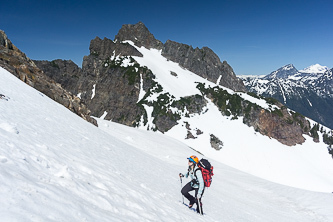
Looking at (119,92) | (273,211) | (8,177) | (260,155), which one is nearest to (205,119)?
(260,155)

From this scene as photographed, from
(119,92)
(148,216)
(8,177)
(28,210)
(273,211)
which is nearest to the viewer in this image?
(28,210)

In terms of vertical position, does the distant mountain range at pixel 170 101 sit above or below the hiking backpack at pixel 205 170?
above

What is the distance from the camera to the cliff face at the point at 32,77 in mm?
22078

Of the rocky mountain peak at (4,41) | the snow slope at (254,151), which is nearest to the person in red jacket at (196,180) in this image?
the rocky mountain peak at (4,41)

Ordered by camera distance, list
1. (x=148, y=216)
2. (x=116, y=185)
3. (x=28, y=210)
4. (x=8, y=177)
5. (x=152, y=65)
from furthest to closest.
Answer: (x=152, y=65), (x=116, y=185), (x=148, y=216), (x=8, y=177), (x=28, y=210)

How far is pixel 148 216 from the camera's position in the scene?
646cm

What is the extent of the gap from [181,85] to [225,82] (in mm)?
44963

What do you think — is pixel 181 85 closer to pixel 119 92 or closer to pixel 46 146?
pixel 119 92

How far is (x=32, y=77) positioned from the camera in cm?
2294

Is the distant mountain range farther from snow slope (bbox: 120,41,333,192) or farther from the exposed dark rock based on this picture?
the exposed dark rock

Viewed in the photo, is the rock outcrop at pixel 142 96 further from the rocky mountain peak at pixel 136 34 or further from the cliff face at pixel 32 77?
the cliff face at pixel 32 77

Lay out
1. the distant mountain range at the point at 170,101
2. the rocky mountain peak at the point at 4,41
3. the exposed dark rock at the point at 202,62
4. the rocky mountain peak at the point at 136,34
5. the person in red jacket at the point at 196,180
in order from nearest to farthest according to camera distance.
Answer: the person in red jacket at the point at 196,180, the rocky mountain peak at the point at 4,41, the distant mountain range at the point at 170,101, the rocky mountain peak at the point at 136,34, the exposed dark rock at the point at 202,62

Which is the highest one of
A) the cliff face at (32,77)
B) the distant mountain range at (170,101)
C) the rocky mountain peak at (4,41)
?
the distant mountain range at (170,101)

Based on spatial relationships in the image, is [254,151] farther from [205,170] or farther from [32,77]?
[205,170]
